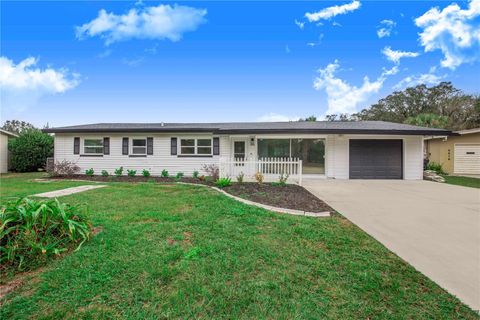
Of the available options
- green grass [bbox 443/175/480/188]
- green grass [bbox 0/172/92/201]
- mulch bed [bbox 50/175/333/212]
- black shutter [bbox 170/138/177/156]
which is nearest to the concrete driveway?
mulch bed [bbox 50/175/333/212]

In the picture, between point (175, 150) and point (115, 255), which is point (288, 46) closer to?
point (175, 150)

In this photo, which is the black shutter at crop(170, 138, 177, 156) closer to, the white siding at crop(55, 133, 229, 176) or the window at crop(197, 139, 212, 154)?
the white siding at crop(55, 133, 229, 176)

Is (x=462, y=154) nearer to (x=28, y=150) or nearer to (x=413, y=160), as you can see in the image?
(x=413, y=160)

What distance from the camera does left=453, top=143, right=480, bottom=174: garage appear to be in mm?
14203

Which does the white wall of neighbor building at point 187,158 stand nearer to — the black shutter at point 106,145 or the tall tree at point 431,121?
the black shutter at point 106,145

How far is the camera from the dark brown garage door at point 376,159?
1137cm

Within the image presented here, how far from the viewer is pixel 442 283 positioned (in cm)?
230

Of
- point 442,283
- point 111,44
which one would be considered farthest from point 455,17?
point 111,44

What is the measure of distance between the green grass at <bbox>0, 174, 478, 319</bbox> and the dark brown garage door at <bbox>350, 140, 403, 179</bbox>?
892 cm

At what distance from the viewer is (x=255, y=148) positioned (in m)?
12.0

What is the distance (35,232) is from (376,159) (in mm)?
13134

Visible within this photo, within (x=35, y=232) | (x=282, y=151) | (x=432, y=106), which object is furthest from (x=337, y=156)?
(x=432, y=106)

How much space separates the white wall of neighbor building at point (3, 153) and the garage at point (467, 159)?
30.3m

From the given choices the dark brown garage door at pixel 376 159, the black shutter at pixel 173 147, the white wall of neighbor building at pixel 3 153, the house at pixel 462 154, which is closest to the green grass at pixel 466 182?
the dark brown garage door at pixel 376 159
